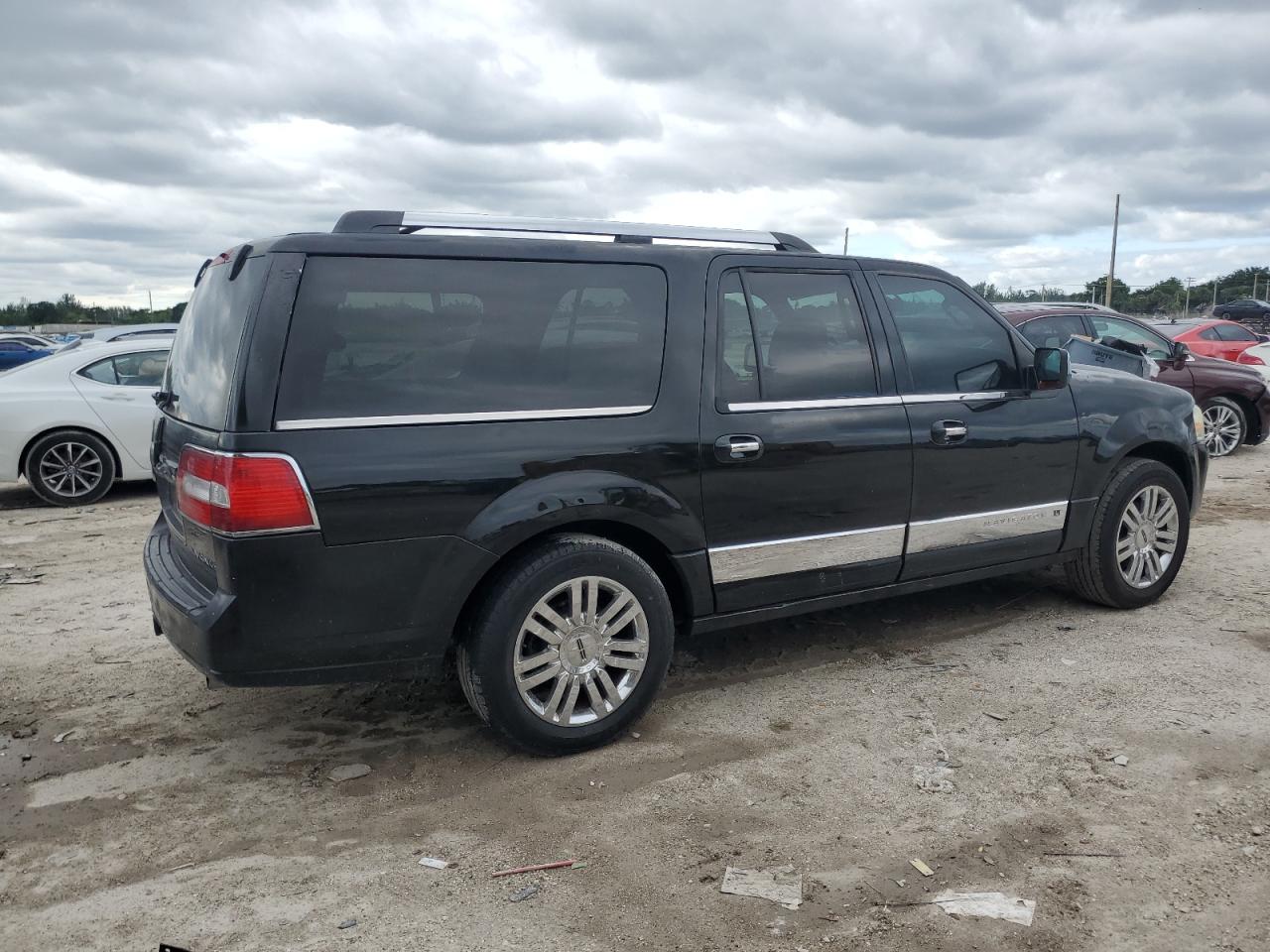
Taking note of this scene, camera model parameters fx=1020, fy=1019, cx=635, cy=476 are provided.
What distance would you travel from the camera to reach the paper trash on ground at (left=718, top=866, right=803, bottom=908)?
2.92 m

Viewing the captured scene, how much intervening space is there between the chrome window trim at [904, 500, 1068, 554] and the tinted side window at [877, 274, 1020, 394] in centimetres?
60

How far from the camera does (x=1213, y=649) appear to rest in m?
→ 4.89

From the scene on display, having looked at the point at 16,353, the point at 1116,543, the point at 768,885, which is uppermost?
the point at 16,353

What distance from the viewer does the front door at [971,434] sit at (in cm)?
462

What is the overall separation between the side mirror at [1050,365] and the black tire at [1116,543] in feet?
2.48

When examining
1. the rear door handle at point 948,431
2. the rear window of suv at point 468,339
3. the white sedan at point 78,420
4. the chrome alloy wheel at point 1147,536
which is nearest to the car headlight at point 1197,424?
the chrome alloy wheel at point 1147,536

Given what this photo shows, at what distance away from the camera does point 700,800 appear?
350cm

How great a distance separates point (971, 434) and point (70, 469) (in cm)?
803

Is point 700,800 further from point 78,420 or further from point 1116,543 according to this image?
point 78,420

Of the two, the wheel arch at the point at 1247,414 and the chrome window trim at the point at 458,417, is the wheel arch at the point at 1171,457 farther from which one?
the wheel arch at the point at 1247,414

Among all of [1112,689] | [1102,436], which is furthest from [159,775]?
[1102,436]

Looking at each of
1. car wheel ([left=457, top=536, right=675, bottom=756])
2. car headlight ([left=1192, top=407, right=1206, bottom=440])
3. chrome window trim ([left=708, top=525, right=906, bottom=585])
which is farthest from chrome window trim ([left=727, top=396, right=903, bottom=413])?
car headlight ([left=1192, top=407, right=1206, bottom=440])

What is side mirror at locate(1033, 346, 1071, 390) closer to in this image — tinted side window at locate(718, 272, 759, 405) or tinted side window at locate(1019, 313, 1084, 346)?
tinted side window at locate(718, 272, 759, 405)

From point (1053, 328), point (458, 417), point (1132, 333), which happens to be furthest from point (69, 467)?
point (1132, 333)
